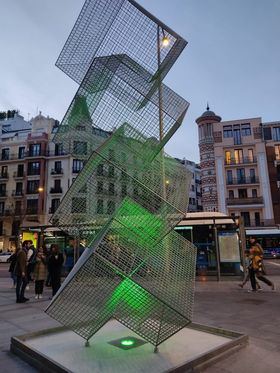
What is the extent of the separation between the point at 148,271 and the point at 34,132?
5232 centimetres

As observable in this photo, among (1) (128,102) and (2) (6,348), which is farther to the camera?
(2) (6,348)

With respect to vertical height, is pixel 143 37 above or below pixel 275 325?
above

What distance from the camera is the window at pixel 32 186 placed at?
49.3 meters

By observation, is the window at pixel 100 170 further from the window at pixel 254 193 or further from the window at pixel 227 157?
the window at pixel 227 157

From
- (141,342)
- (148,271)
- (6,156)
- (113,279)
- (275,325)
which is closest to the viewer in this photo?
(113,279)

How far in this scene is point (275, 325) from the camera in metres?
6.39

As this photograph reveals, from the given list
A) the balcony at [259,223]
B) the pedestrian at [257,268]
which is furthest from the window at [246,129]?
the pedestrian at [257,268]

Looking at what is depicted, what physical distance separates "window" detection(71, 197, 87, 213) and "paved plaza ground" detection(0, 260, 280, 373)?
2100mm

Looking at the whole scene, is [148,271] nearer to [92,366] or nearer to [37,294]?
[92,366]

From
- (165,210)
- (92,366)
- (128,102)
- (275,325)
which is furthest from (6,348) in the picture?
(275,325)

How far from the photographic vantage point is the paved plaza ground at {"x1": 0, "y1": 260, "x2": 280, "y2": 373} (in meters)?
4.21

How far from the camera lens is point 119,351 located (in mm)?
4406

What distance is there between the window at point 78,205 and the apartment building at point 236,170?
147 feet

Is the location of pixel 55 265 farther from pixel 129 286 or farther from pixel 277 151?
pixel 277 151
